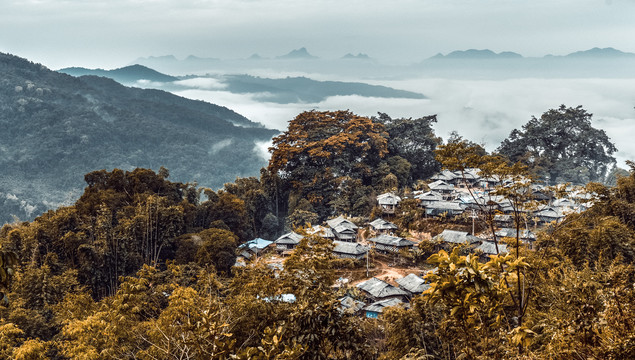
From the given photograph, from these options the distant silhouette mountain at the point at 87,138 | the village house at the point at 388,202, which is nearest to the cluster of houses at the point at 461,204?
the village house at the point at 388,202

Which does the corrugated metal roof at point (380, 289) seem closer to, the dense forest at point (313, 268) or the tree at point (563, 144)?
the dense forest at point (313, 268)

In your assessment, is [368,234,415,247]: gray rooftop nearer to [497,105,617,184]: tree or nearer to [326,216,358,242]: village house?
[326,216,358,242]: village house

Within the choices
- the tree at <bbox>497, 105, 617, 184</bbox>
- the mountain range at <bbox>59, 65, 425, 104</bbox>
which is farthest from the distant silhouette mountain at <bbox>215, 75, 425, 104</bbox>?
the tree at <bbox>497, 105, 617, 184</bbox>

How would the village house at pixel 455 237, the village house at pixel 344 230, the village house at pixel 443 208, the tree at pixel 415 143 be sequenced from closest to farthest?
1. the village house at pixel 455 237
2. the village house at pixel 344 230
3. the village house at pixel 443 208
4. the tree at pixel 415 143

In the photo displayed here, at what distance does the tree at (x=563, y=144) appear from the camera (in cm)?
3362

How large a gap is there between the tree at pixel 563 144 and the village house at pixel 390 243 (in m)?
18.9

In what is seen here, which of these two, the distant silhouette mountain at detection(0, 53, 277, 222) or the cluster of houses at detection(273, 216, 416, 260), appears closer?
the cluster of houses at detection(273, 216, 416, 260)

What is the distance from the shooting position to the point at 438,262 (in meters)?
3.13

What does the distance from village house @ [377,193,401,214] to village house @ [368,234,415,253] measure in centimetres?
417

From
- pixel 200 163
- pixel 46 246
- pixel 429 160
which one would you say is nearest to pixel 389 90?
pixel 200 163

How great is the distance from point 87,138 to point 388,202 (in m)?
61.8

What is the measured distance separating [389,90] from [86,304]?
13976 cm

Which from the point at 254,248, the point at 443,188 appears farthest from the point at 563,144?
the point at 254,248

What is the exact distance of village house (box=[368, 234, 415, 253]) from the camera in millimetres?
20516
